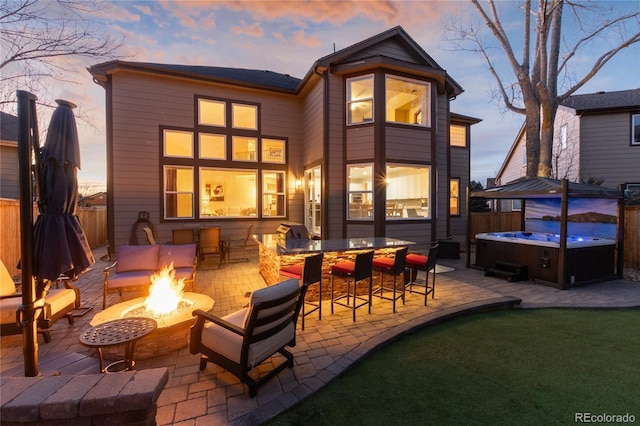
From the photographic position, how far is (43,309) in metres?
3.43

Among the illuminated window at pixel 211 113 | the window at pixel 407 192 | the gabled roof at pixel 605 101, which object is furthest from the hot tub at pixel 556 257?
the illuminated window at pixel 211 113

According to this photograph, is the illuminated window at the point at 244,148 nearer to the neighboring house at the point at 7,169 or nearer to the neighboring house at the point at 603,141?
the neighboring house at the point at 7,169

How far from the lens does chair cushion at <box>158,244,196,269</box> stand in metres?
5.53

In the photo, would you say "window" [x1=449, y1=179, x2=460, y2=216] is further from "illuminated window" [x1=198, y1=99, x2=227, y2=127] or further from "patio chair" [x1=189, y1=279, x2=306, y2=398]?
"patio chair" [x1=189, y1=279, x2=306, y2=398]

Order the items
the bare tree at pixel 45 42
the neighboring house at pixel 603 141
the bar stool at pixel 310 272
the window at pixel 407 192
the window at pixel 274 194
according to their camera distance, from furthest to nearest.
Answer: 1. the neighboring house at pixel 603 141
2. the window at pixel 274 194
3. the window at pixel 407 192
4. the bare tree at pixel 45 42
5. the bar stool at pixel 310 272

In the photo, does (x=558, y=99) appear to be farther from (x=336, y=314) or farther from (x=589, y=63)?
(x=336, y=314)

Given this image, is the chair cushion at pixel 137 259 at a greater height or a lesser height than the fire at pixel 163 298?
greater

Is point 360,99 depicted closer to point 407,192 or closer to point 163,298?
point 407,192

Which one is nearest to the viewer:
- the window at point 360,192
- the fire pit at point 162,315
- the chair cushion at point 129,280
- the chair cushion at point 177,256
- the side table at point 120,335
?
the side table at point 120,335

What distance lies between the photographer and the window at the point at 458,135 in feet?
42.2

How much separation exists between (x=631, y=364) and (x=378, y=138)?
700 cm

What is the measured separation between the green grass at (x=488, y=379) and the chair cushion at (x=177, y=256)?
4.02 metres

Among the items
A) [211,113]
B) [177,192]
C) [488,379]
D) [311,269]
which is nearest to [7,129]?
[177,192]

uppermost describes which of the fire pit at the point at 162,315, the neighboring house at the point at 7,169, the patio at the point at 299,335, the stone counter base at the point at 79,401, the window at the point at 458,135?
the window at the point at 458,135
